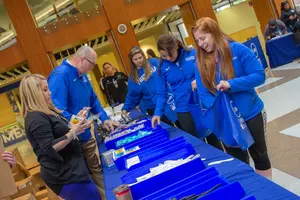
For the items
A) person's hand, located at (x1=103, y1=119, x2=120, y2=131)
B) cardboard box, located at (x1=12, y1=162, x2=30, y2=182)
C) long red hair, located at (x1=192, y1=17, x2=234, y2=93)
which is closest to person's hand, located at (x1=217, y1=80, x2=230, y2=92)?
long red hair, located at (x1=192, y1=17, x2=234, y2=93)

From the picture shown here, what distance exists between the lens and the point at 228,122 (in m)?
1.91

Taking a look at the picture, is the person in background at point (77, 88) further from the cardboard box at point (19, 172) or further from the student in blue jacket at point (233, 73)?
the cardboard box at point (19, 172)

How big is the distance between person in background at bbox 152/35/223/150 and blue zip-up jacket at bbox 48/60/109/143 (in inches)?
26.5

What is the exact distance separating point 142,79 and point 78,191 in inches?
63.0

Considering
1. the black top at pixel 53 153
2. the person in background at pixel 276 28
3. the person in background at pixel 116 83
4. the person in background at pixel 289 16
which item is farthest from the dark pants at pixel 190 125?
the person in background at pixel 289 16

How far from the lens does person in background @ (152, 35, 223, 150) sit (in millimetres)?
2688

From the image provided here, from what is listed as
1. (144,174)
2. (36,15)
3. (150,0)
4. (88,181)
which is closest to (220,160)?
(144,174)

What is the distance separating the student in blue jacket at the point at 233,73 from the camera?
75.4 inches

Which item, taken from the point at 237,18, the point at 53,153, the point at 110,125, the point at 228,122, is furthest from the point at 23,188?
the point at 237,18

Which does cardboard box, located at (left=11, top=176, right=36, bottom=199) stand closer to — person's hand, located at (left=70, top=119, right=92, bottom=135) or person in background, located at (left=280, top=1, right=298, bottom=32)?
person's hand, located at (left=70, top=119, right=92, bottom=135)

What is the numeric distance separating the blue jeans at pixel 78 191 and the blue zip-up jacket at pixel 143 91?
1.50 meters

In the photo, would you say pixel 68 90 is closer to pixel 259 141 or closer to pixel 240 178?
pixel 259 141

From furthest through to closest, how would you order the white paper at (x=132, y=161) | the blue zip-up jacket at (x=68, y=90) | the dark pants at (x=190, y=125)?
the dark pants at (x=190, y=125), the blue zip-up jacket at (x=68, y=90), the white paper at (x=132, y=161)

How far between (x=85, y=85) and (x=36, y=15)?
27.8ft
